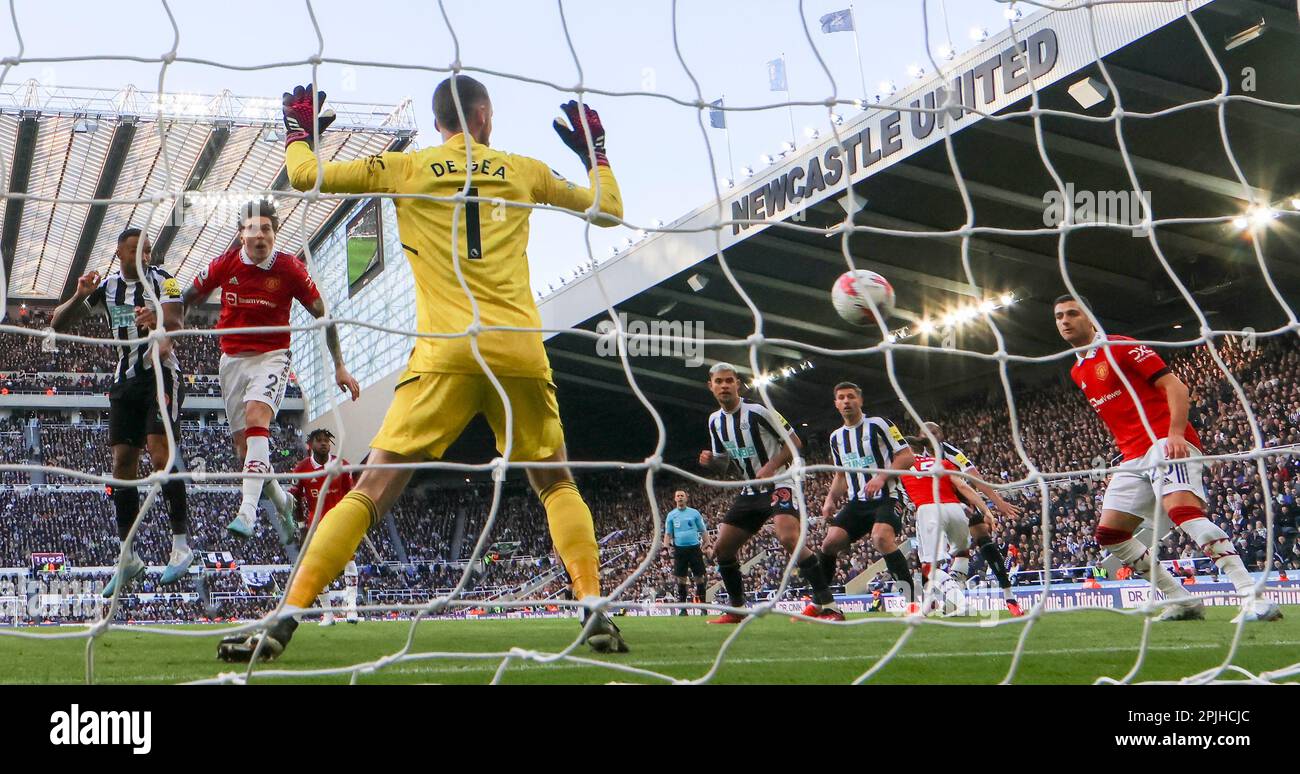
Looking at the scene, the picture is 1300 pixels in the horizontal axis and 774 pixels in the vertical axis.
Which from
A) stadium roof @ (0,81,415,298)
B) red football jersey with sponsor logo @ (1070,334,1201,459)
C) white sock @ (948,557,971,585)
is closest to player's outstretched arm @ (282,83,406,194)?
red football jersey with sponsor logo @ (1070,334,1201,459)

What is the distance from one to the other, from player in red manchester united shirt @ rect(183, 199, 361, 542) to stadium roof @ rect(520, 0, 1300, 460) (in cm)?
477

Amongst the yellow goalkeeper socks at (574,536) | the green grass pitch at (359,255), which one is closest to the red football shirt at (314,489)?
the yellow goalkeeper socks at (574,536)

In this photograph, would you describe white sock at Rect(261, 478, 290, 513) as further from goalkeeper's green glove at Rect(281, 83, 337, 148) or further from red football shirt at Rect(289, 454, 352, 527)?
goalkeeper's green glove at Rect(281, 83, 337, 148)

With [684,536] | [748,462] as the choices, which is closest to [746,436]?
[748,462]

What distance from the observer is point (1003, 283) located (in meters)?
21.5

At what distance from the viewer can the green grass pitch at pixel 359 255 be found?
3331 centimetres

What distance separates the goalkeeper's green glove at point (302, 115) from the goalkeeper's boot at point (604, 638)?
6.50 ft

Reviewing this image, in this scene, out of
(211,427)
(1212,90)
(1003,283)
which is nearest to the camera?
(1212,90)

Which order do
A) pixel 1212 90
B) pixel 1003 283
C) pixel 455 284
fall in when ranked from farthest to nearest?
pixel 1003 283 < pixel 1212 90 < pixel 455 284

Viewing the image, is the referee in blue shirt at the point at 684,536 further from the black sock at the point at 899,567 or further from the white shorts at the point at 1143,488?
the white shorts at the point at 1143,488

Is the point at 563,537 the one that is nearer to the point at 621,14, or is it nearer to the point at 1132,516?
the point at 621,14

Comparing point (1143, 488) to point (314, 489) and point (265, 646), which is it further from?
point (314, 489)
